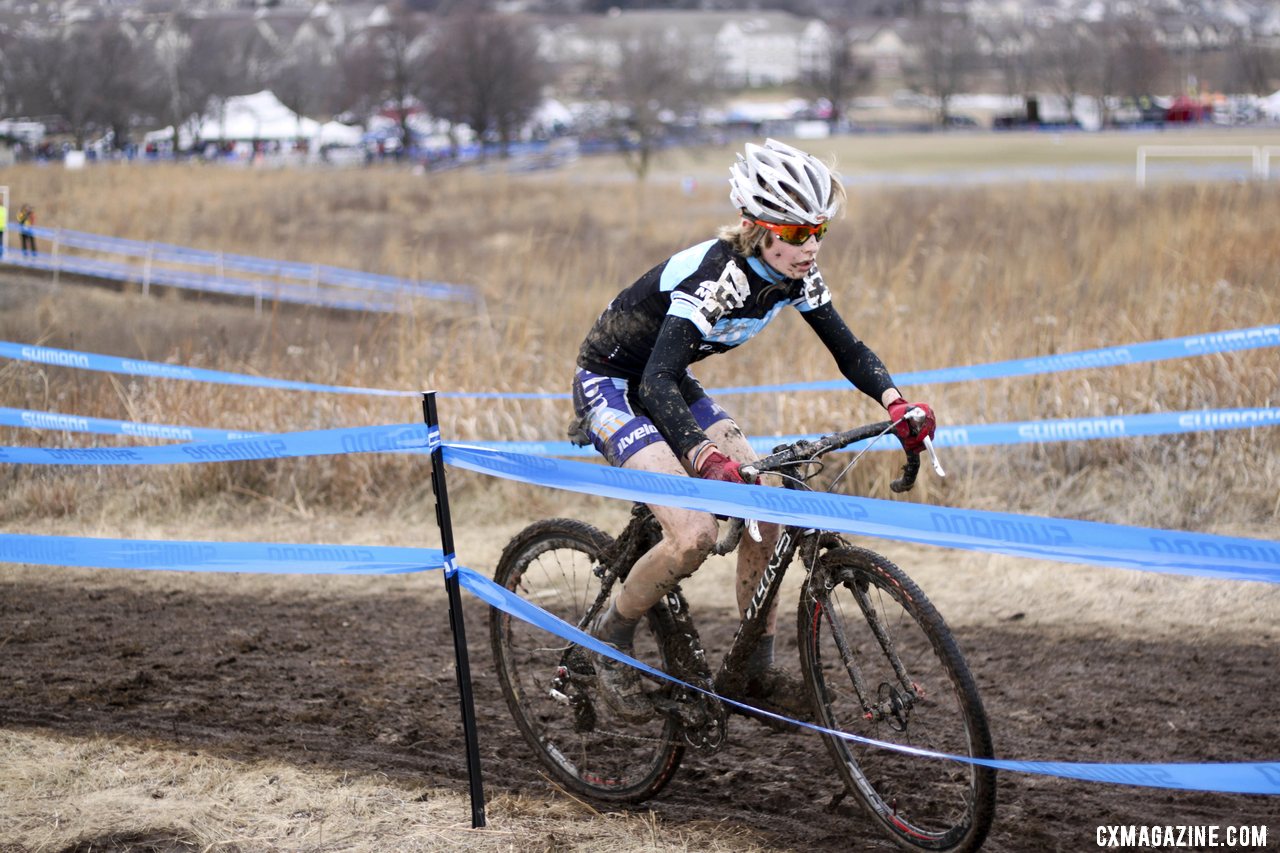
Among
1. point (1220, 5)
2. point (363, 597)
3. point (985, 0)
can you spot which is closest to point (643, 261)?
point (363, 597)

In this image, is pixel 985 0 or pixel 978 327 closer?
pixel 978 327

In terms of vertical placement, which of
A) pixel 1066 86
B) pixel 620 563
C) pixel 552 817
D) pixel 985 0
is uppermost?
pixel 985 0

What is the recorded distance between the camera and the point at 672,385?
399cm

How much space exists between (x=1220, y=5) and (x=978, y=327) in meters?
105

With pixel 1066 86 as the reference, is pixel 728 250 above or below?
below

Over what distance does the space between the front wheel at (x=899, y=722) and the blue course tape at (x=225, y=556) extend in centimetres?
133

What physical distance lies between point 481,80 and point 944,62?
162ft

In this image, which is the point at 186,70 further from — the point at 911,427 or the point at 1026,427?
the point at 911,427

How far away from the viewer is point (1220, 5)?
99.9 metres

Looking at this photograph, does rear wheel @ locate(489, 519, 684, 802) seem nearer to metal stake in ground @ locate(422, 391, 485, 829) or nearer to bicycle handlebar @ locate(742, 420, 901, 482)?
metal stake in ground @ locate(422, 391, 485, 829)

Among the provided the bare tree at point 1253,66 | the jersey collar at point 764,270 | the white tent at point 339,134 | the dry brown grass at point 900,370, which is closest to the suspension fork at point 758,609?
the jersey collar at point 764,270

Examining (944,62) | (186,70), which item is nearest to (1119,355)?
(186,70)

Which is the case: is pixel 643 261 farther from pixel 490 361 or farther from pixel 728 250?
pixel 728 250

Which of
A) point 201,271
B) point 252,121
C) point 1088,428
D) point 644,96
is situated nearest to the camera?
point 1088,428
